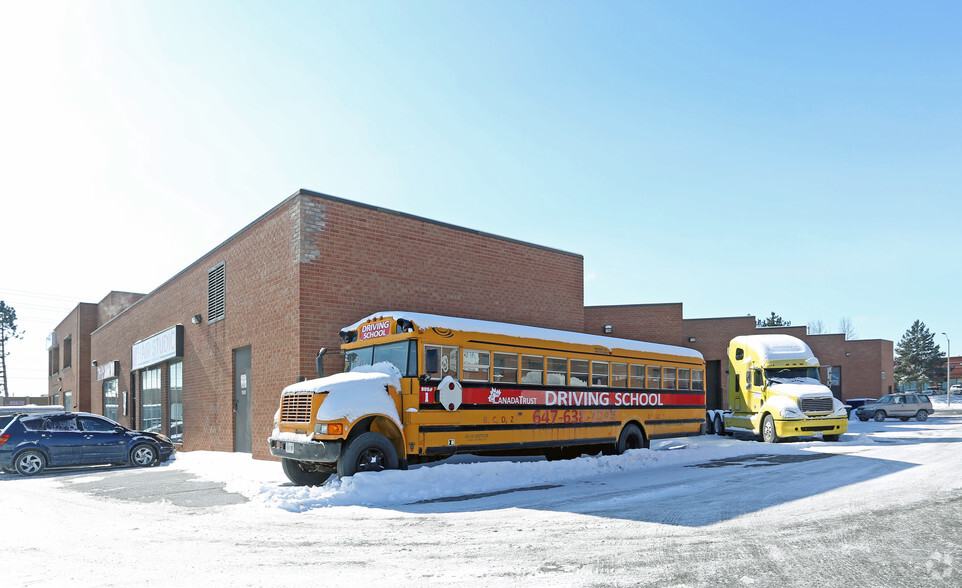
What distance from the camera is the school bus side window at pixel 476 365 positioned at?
12.1m

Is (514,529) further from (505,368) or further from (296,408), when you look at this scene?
(505,368)

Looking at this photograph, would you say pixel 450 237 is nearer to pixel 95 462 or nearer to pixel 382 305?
pixel 382 305

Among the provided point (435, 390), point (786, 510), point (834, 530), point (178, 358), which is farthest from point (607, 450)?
point (178, 358)

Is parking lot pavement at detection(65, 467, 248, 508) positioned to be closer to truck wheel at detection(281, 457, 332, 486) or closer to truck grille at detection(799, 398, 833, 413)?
truck wheel at detection(281, 457, 332, 486)

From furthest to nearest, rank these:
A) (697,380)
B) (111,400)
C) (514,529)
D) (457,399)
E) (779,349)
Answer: (111,400)
(779,349)
(697,380)
(457,399)
(514,529)

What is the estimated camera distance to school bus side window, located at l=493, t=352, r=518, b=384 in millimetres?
12586

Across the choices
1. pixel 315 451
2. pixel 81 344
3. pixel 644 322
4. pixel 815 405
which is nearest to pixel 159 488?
pixel 315 451

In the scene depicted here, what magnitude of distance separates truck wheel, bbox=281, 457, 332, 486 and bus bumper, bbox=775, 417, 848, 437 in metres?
14.7

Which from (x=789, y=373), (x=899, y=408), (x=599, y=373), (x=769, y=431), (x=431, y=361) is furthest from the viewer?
(x=899, y=408)

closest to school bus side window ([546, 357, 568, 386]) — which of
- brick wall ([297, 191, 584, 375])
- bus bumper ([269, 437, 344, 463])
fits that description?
bus bumper ([269, 437, 344, 463])

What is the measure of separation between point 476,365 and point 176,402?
53.6 ft

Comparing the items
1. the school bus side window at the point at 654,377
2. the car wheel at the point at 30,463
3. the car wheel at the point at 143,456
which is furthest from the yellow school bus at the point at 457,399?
the car wheel at the point at 30,463

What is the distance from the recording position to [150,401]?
90.4 ft

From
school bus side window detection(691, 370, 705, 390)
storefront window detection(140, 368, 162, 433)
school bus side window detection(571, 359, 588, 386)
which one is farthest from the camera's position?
storefront window detection(140, 368, 162, 433)
